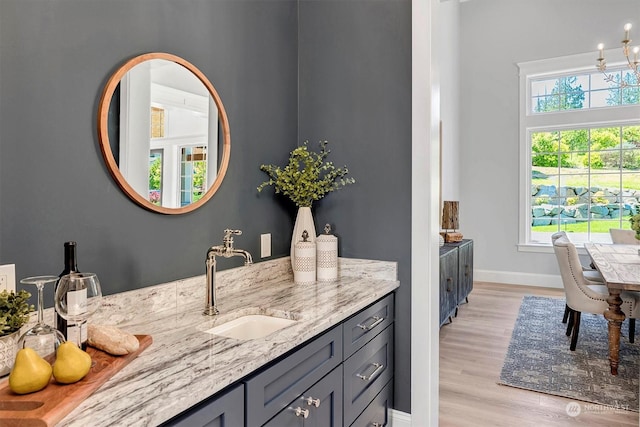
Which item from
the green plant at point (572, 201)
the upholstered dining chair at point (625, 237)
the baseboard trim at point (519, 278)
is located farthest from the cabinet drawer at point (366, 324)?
the green plant at point (572, 201)

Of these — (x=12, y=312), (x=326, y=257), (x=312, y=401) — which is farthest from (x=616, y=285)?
(x=12, y=312)

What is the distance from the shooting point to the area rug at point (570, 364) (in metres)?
2.70

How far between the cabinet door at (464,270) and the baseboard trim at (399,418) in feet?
8.02

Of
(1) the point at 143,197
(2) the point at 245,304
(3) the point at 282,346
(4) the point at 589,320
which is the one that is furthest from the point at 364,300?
(4) the point at 589,320

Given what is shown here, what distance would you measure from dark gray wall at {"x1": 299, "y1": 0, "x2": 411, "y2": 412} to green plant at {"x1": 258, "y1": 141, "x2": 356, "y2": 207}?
0.22 ft

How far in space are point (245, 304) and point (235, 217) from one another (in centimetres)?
46

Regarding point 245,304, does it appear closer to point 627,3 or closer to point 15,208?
point 15,208

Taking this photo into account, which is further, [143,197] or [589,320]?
[589,320]

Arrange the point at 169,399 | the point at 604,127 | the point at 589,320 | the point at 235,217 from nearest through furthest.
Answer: the point at 169,399 → the point at 235,217 → the point at 589,320 → the point at 604,127

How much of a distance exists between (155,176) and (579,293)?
3288mm

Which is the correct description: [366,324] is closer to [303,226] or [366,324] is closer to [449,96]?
[303,226]

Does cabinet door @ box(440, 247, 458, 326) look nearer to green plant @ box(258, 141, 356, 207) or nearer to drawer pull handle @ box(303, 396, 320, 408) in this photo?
green plant @ box(258, 141, 356, 207)

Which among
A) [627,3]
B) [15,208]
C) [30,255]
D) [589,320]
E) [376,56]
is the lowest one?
[589,320]

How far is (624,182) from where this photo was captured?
18.4 feet
